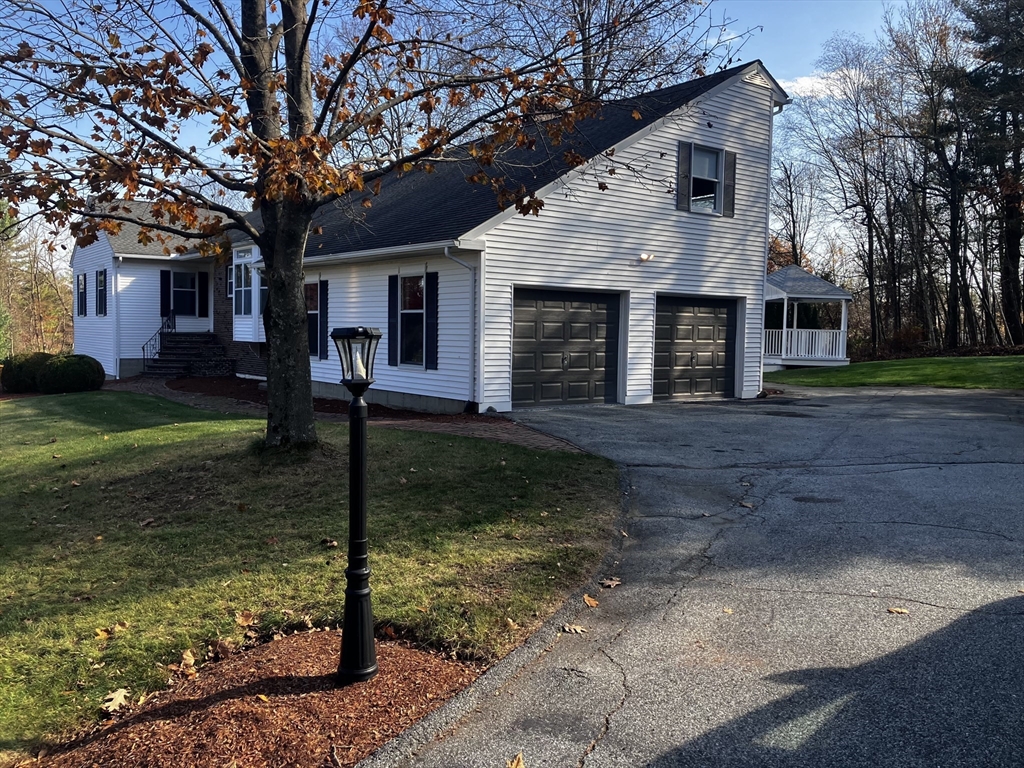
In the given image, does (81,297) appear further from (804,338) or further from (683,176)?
(804,338)

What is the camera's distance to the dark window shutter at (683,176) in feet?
51.8

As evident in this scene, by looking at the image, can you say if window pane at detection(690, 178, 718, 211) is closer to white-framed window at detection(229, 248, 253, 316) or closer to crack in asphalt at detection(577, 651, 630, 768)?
white-framed window at detection(229, 248, 253, 316)

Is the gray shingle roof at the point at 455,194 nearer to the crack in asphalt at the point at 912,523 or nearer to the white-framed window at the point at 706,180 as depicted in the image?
the white-framed window at the point at 706,180

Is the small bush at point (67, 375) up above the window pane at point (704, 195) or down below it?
below

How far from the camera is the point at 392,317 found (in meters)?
15.6

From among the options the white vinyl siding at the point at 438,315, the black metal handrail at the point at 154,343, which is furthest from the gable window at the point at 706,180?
the black metal handrail at the point at 154,343

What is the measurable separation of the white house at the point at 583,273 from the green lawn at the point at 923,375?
23.0 feet

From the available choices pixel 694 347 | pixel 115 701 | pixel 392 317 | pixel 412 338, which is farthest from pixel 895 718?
pixel 694 347

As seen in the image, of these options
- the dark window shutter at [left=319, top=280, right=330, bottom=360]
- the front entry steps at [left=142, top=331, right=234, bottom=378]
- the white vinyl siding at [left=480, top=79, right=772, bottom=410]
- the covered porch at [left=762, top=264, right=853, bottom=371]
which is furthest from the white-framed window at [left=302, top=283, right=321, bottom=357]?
the covered porch at [left=762, top=264, right=853, bottom=371]

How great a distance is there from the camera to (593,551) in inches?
242

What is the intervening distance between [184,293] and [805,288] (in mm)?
22299

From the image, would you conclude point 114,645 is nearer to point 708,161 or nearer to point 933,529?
point 933,529

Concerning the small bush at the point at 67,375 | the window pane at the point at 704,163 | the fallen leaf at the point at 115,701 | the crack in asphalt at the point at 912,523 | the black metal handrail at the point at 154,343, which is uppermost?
the window pane at the point at 704,163

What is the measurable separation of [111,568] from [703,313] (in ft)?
43.6
